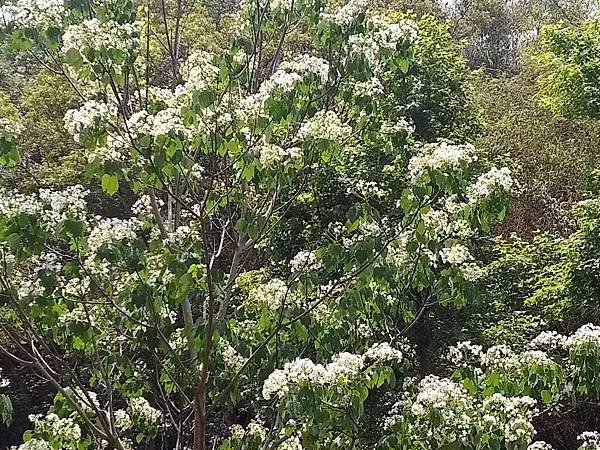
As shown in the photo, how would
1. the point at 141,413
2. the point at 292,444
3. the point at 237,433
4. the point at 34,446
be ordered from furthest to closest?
the point at 141,413, the point at 237,433, the point at 292,444, the point at 34,446

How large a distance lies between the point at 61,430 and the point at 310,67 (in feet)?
5.85

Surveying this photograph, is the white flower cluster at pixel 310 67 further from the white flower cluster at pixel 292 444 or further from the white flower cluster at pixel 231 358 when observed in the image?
the white flower cluster at pixel 292 444

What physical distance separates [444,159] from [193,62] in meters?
1.12

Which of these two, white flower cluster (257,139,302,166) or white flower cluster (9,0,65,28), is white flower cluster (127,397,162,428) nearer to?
white flower cluster (257,139,302,166)

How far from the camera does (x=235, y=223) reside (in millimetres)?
2834

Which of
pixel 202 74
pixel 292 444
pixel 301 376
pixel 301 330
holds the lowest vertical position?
pixel 301 376

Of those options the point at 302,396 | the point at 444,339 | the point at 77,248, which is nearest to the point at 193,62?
the point at 77,248

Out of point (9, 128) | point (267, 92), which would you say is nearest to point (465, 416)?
point (267, 92)

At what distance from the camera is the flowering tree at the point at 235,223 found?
2420 mm

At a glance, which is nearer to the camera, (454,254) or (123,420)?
(454,254)

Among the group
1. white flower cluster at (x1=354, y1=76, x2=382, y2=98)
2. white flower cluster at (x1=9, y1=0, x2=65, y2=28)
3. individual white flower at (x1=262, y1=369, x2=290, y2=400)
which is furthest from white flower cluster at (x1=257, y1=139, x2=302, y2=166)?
white flower cluster at (x1=9, y1=0, x2=65, y2=28)

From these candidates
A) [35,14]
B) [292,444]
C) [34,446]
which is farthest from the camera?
[292,444]

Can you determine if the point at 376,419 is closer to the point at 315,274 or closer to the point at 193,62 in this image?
the point at 315,274

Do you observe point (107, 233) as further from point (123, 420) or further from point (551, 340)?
point (551, 340)
